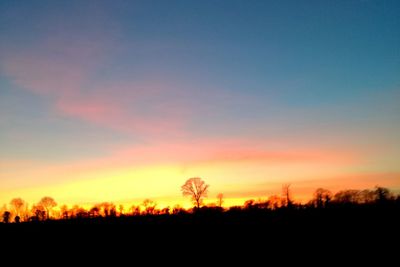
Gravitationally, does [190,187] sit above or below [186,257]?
above

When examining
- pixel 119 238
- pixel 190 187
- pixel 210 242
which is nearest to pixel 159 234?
pixel 119 238

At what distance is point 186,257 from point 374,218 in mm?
28217

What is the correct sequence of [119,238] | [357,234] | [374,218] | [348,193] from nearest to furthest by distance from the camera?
[357,234], [119,238], [374,218], [348,193]

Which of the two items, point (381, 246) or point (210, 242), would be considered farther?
point (210, 242)

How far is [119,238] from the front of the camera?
45.9 metres

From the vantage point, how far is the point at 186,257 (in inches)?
1328

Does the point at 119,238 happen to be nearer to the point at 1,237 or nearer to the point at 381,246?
the point at 1,237

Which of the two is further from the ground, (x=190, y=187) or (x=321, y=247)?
(x=190, y=187)

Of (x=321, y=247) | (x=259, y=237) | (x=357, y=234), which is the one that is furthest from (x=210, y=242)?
(x=357, y=234)

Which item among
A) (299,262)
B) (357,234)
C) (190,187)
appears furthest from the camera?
(190,187)

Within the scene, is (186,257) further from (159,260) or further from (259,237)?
(259,237)

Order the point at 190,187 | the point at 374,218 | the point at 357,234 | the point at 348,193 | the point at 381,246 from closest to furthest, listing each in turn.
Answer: the point at 381,246, the point at 357,234, the point at 374,218, the point at 190,187, the point at 348,193

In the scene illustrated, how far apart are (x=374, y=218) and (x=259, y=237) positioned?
57.3ft

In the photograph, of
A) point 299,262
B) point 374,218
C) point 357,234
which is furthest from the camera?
point 374,218
